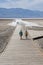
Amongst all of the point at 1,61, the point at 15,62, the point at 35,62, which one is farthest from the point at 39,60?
the point at 1,61

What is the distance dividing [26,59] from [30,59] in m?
0.18

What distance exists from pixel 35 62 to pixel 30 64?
1.41ft

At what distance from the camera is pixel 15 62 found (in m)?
9.13

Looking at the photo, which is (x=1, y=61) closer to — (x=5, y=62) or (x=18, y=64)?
(x=5, y=62)

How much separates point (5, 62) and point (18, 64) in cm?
67

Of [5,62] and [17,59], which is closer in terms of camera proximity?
[5,62]

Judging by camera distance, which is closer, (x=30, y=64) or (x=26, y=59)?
(x=30, y=64)

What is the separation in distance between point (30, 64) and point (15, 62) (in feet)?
2.52

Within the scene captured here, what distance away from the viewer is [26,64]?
28.6ft

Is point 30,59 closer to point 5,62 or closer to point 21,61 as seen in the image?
point 21,61

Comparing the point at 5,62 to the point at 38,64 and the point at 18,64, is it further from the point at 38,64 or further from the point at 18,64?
the point at 38,64

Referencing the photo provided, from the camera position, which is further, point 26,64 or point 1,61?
point 1,61

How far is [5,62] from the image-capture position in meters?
9.14

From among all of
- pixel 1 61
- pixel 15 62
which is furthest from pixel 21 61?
pixel 1 61
